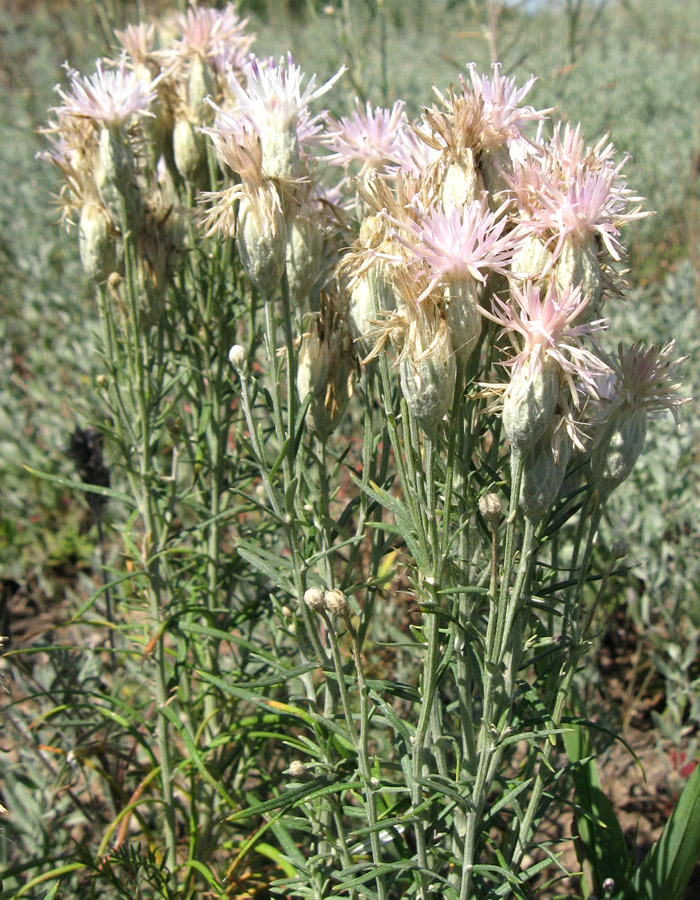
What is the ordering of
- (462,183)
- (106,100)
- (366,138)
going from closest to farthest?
(462,183) < (366,138) < (106,100)

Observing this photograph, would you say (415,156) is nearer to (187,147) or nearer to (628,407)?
(628,407)

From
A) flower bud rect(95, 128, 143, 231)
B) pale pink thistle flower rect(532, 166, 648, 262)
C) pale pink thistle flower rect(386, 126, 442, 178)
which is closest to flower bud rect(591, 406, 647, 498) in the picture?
pale pink thistle flower rect(532, 166, 648, 262)

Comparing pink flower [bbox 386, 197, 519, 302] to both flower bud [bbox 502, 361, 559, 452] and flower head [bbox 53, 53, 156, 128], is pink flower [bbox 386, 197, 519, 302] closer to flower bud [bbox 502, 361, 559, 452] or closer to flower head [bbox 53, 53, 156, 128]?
flower bud [bbox 502, 361, 559, 452]

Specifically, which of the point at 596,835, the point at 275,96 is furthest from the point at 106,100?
the point at 596,835

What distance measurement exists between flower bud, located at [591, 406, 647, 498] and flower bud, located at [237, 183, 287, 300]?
1.58 ft

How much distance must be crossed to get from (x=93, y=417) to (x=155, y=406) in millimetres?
120

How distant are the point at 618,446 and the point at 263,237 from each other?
1.75 feet

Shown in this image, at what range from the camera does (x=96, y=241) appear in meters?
1.40

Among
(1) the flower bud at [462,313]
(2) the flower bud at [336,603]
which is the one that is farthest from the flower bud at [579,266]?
(2) the flower bud at [336,603]

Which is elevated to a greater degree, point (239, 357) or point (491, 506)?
point (239, 357)

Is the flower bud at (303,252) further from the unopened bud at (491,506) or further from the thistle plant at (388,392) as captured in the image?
the unopened bud at (491,506)

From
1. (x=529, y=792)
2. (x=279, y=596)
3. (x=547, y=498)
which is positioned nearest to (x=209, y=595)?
(x=279, y=596)

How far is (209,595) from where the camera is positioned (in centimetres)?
159

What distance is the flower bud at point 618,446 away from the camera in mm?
973
